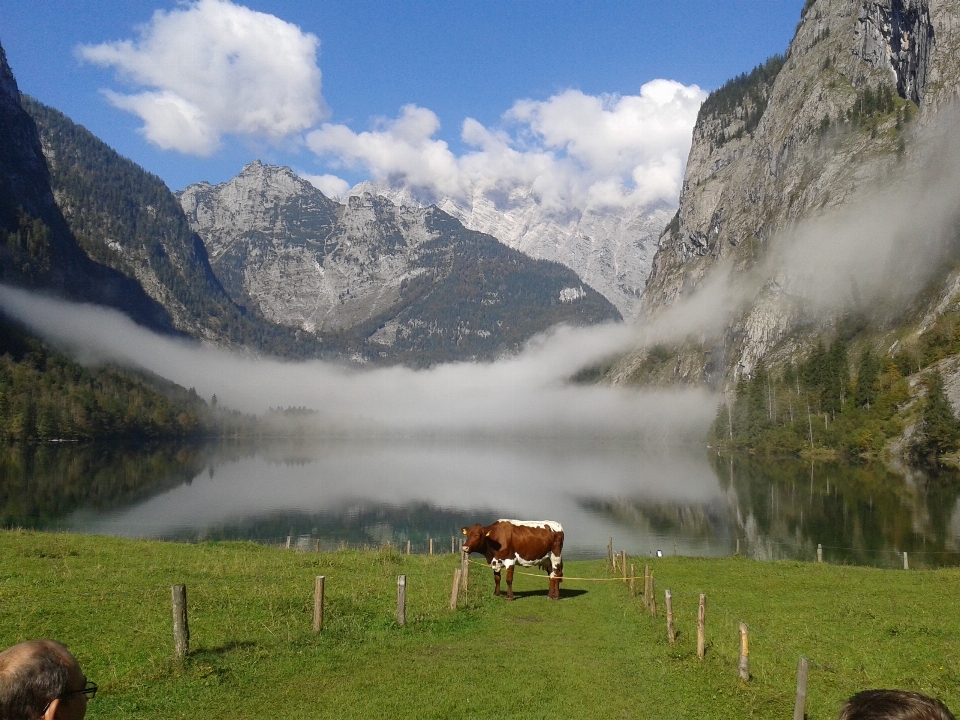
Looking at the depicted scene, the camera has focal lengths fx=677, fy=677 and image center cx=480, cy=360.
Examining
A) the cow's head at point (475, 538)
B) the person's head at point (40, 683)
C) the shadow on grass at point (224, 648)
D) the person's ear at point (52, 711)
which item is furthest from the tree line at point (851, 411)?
the person's ear at point (52, 711)

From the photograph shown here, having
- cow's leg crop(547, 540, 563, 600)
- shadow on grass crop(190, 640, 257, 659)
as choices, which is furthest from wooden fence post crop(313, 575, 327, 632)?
cow's leg crop(547, 540, 563, 600)

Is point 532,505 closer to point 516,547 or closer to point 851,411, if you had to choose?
point 516,547

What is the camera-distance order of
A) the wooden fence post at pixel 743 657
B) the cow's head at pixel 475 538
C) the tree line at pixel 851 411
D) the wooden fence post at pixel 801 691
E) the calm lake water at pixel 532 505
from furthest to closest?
the tree line at pixel 851 411 → the calm lake water at pixel 532 505 → the cow's head at pixel 475 538 → the wooden fence post at pixel 743 657 → the wooden fence post at pixel 801 691

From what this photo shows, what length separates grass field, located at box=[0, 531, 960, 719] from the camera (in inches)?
723

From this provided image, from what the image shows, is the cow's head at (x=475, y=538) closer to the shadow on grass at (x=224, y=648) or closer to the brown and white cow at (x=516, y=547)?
the brown and white cow at (x=516, y=547)

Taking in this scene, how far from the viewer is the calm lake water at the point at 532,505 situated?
7400cm

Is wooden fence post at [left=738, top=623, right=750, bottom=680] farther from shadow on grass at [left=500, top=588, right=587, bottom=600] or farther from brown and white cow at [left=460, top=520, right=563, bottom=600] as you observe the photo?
shadow on grass at [left=500, top=588, right=587, bottom=600]

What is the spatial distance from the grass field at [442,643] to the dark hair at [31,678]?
1292 centimetres

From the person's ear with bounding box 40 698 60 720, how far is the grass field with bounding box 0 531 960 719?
1284 cm

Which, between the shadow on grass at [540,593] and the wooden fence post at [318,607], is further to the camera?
the shadow on grass at [540,593]

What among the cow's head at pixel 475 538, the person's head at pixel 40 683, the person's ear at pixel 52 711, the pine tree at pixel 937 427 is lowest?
the cow's head at pixel 475 538

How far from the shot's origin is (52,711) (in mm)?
5719

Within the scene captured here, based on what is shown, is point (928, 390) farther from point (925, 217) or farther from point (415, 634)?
point (415, 634)

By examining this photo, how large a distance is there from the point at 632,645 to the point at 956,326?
157 m
